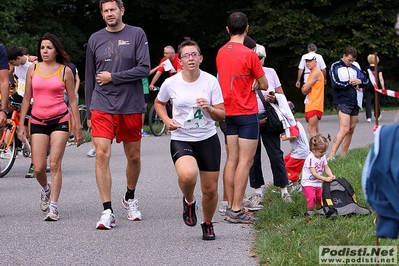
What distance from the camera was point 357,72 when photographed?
14.0 meters

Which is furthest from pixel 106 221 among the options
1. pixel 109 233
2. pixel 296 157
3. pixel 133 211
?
pixel 296 157

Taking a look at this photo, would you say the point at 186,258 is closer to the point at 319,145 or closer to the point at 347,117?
the point at 319,145

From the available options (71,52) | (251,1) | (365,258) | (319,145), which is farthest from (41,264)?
(251,1)

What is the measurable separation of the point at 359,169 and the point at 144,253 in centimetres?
507

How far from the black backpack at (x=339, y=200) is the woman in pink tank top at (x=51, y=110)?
8.60 feet

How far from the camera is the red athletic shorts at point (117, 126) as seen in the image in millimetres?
8359

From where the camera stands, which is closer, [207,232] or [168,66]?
[207,232]

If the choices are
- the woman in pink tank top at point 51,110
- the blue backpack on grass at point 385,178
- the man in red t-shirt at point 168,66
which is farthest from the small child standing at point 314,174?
the man in red t-shirt at point 168,66

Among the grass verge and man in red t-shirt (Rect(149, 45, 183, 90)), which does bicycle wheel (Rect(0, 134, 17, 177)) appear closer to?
the grass verge

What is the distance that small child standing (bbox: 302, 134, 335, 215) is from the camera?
28.7ft

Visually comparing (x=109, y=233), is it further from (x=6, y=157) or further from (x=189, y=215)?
(x=6, y=157)

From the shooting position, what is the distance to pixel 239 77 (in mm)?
8617

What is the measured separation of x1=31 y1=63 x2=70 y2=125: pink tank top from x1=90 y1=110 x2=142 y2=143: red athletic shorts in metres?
0.70

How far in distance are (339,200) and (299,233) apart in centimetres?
109
